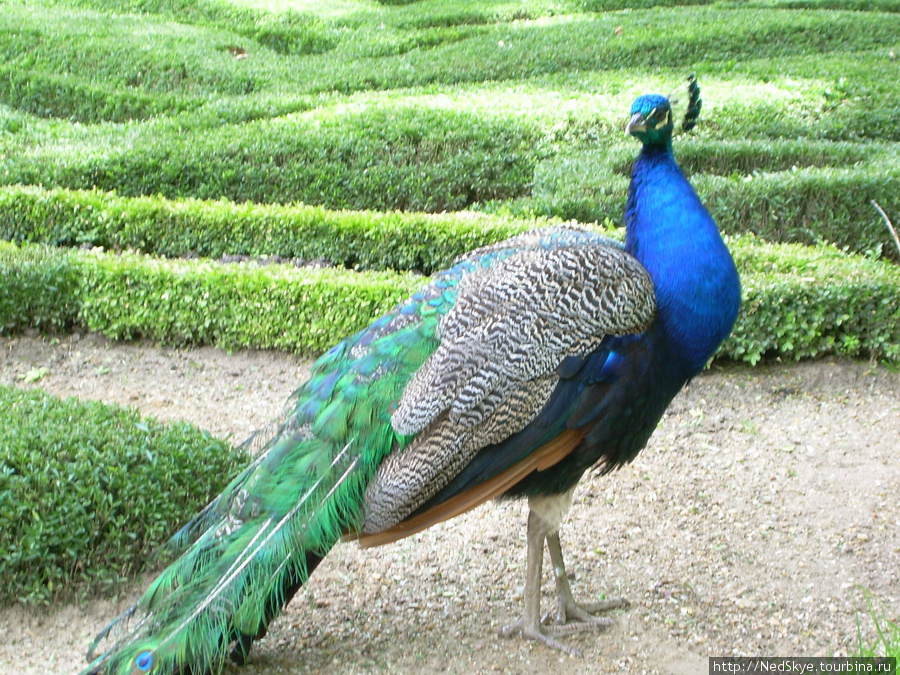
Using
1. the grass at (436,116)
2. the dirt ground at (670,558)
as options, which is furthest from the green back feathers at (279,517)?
the grass at (436,116)

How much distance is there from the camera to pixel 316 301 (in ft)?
18.4

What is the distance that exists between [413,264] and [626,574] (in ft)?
10.0

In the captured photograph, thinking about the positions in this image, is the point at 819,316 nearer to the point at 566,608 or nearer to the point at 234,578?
the point at 566,608

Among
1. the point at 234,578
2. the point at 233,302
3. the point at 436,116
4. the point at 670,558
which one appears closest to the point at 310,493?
the point at 234,578

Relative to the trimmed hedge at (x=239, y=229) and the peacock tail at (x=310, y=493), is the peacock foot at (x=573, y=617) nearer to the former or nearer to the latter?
the peacock tail at (x=310, y=493)

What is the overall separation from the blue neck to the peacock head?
10 cm

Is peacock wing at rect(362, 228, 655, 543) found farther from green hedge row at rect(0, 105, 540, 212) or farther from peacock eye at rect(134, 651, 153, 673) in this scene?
green hedge row at rect(0, 105, 540, 212)

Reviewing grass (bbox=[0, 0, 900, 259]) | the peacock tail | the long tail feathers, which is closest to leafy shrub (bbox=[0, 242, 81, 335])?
grass (bbox=[0, 0, 900, 259])

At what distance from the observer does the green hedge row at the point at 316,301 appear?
17.0 ft

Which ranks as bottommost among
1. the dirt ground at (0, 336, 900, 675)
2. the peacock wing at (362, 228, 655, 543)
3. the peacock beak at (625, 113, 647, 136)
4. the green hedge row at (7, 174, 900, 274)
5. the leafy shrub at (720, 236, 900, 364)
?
the dirt ground at (0, 336, 900, 675)

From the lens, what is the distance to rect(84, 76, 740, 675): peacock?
2891mm

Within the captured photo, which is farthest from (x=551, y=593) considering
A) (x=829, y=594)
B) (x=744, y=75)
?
(x=744, y=75)

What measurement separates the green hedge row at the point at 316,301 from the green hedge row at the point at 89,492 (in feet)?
5.31

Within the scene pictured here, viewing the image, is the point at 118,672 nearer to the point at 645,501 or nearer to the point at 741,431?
the point at 645,501
